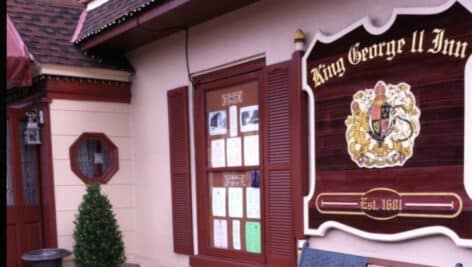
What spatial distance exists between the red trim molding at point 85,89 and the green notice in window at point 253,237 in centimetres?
255

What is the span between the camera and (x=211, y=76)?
491cm

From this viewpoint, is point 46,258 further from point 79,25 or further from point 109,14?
point 79,25

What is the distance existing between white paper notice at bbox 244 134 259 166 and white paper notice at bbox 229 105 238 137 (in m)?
0.17

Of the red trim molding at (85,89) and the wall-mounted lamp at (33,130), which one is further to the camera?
the wall-mounted lamp at (33,130)

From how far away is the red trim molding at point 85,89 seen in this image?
5508 millimetres

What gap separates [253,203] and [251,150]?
1.62 feet

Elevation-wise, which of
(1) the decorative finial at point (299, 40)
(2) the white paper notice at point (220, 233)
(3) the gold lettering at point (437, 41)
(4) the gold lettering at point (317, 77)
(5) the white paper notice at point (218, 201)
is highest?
(1) the decorative finial at point (299, 40)

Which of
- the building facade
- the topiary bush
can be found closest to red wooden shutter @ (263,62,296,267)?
the building facade

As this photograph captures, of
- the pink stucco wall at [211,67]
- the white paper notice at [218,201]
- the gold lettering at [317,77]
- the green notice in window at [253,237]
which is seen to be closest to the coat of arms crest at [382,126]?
the gold lettering at [317,77]

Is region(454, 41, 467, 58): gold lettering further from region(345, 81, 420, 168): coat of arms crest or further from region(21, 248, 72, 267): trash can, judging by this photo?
region(21, 248, 72, 267): trash can

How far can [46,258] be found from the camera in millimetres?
4977

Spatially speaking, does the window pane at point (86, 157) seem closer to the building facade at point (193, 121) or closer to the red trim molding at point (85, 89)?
the building facade at point (193, 121)

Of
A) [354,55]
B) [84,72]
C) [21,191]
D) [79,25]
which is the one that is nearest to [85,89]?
[84,72]

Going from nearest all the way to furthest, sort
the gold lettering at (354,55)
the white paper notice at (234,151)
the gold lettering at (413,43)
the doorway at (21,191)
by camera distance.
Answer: the gold lettering at (413,43), the gold lettering at (354,55), the white paper notice at (234,151), the doorway at (21,191)
